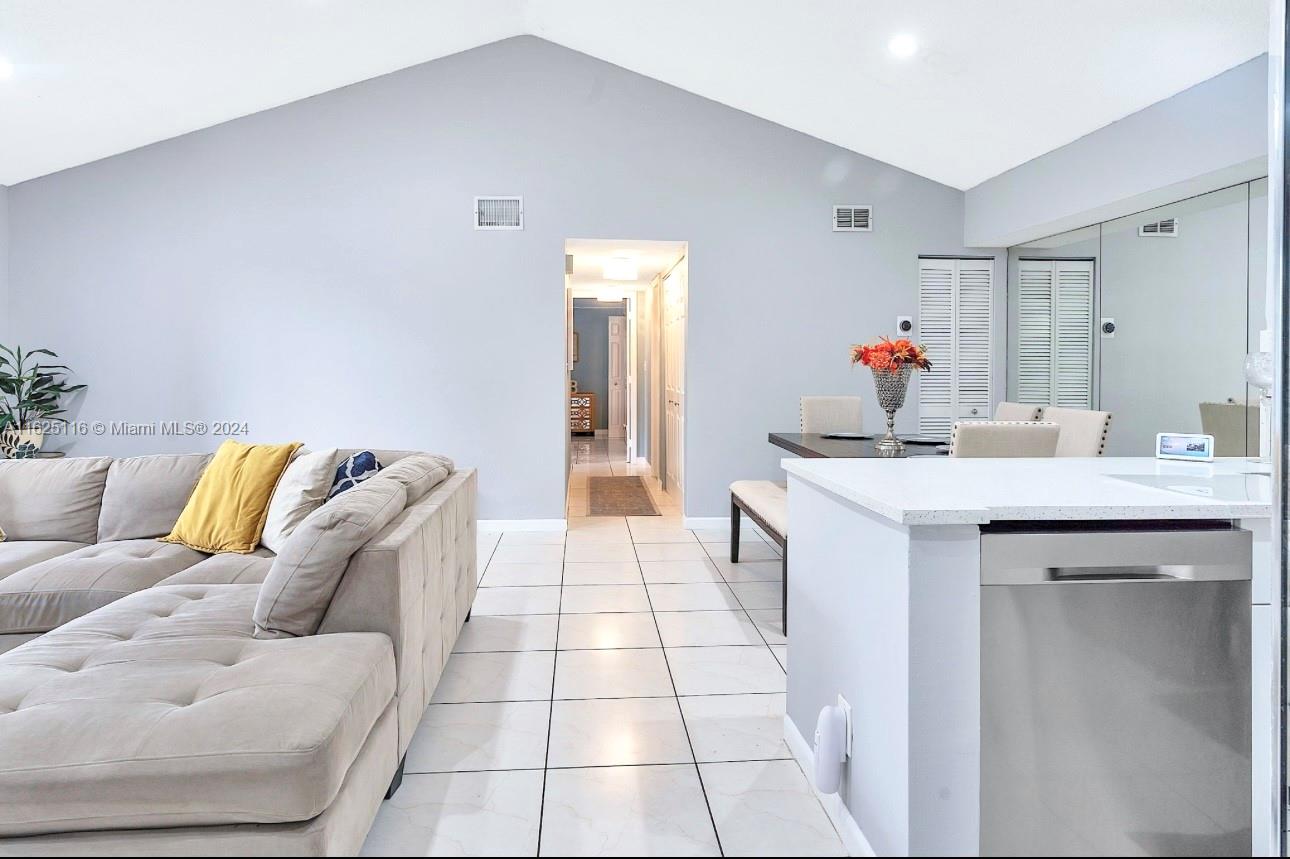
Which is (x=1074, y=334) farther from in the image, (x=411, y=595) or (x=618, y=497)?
(x=411, y=595)

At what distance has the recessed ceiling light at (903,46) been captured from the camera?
12.7 feet

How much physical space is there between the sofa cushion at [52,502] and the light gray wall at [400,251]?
7.24 ft

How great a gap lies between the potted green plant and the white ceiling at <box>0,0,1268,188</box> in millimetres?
1249

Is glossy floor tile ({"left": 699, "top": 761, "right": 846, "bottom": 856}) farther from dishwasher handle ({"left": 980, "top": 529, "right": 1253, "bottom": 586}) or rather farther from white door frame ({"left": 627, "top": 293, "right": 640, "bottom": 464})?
white door frame ({"left": 627, "top": 293, "right": 640, "bottom": 464})

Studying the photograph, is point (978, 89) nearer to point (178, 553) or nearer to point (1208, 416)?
point (1208, 416)

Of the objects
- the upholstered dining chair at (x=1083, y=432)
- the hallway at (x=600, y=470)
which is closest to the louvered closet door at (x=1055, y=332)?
the upholstered dining chair at (x=1083, y=432)

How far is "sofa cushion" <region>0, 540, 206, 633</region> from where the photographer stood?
2533mm

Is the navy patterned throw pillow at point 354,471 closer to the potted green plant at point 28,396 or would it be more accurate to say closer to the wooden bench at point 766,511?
the wooden bench at point 766,511

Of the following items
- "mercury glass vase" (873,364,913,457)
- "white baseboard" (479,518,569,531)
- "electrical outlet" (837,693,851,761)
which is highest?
"mercury glass vase" (873,364,913,457)

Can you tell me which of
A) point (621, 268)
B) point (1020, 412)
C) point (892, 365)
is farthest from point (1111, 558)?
point (621, 268)

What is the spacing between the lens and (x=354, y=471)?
9.93ft

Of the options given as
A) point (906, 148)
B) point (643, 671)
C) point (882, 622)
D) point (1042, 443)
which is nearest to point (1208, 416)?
point (1042, 443)

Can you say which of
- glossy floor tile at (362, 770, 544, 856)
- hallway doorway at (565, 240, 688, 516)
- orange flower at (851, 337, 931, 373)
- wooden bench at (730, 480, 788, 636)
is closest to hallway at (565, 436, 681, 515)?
hallway doorway at (565, 240, 688, 516)

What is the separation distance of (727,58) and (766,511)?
2921 mm
